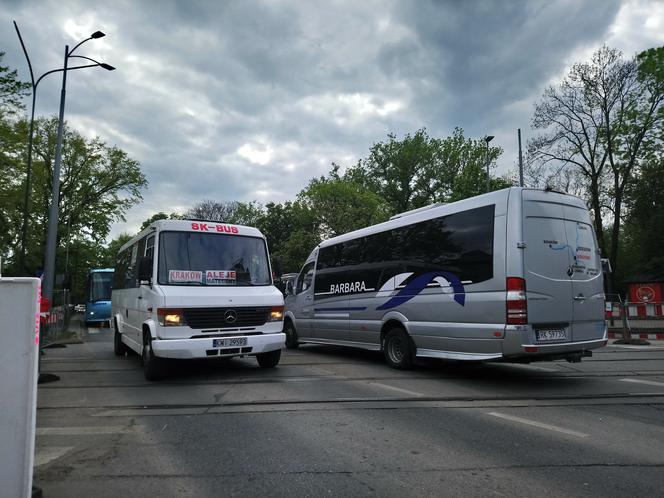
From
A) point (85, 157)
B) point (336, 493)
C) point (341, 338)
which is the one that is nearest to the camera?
point (336, 493)

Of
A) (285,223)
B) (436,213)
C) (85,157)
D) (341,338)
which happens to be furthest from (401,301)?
(285,223)

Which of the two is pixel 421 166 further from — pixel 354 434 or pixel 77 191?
pixel 354 434

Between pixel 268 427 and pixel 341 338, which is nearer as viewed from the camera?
pixel 268 427

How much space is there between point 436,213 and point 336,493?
20.0ft

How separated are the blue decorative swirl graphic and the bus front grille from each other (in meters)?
2.33

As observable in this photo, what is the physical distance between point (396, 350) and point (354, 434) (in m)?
4.61

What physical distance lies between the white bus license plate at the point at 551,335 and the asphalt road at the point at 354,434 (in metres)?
0.76

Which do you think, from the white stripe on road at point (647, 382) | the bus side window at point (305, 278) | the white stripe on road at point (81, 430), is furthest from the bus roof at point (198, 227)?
the white stripe on road at point (647, 382)

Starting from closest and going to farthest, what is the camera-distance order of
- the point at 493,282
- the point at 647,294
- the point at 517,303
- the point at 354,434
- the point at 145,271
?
the point at 354,434 → the point at 517,303 → the point at 493,282 → the point at 145,271 → the point at 647,294

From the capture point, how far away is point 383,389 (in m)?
7.67

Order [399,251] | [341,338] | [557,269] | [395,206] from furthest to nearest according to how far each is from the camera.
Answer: [395,206], [341,338], [399,251], [557,269]

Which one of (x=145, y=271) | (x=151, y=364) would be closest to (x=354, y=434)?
(x=151, y=364)

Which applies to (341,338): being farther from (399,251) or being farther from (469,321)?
(469,321)

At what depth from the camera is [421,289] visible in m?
9.05
